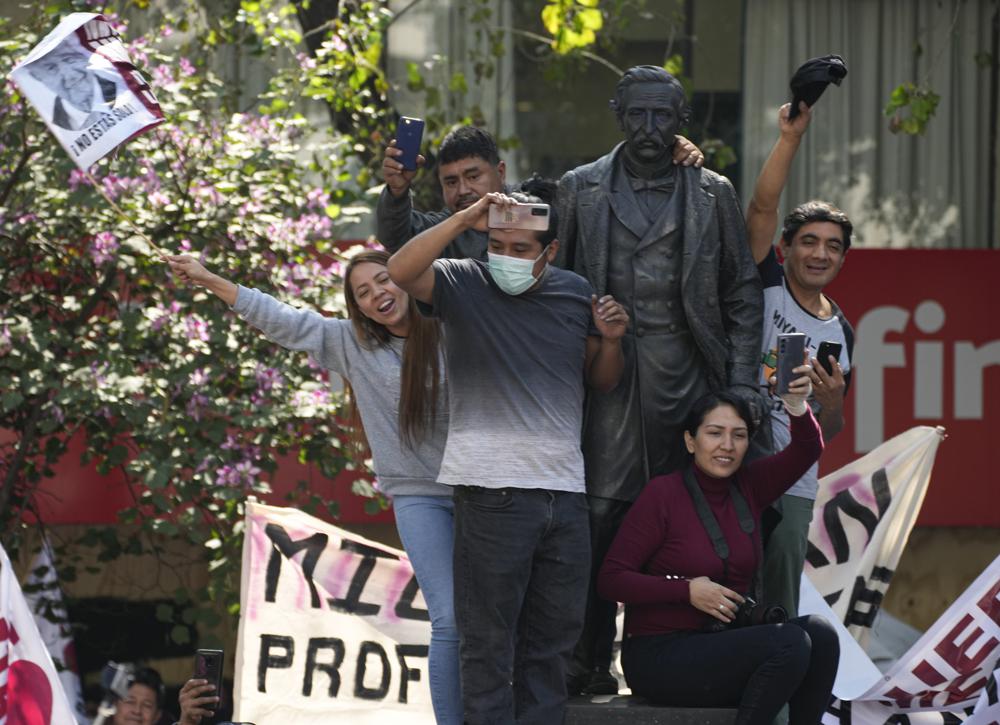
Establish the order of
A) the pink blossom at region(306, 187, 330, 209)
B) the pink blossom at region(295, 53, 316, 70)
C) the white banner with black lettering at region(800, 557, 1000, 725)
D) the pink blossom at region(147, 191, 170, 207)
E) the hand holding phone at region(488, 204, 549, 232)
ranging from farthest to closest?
the pink blossom at region(295, 53, 316, 70) → the pink blossom at region(306, 187, 330, 209) → the pink blossom at region(147, 191, 170, 207) → the white banner with black lettering at region(800, 557, 1000, 725) → the hand holding phone at region(488, 204, 549, 232)

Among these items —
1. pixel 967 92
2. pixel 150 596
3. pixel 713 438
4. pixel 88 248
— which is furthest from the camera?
pixel 967 92

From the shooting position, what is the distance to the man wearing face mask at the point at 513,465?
502 cm

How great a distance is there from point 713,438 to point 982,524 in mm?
4875

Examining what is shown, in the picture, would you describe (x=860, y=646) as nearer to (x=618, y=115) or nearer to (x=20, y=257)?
(x=618, y=115)

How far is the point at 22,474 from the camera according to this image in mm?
8164

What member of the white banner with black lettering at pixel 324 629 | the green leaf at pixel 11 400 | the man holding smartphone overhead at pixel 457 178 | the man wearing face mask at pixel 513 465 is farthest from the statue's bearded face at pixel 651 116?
the green leaf at pixel 11 400

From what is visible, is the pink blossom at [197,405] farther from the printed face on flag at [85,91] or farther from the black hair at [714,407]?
the black hair at [714,407]

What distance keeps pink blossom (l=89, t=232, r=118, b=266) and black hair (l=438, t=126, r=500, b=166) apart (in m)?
2.26

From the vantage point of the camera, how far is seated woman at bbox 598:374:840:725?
17.6 ft

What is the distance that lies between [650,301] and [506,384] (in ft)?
2.38

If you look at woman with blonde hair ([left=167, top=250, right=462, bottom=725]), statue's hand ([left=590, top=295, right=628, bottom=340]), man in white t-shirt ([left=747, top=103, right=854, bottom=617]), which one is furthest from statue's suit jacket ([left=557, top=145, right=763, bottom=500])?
woman with blonde hair ([left=167, top=250, right=462, bottom=725])

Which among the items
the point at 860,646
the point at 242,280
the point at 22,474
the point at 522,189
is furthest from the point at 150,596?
the point at 522,189

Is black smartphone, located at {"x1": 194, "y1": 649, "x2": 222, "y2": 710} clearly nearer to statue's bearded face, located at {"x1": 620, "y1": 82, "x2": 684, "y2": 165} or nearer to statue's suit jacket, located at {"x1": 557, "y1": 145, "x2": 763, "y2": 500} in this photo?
statue's suit jacket, located at {"x1": 557, "y1": 145, "x2": 763, "y2": 500}

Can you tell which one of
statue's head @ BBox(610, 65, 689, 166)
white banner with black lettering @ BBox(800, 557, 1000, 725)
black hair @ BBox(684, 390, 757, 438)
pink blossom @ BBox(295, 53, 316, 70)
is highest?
pink blossom @ BBox(295, 53, 316, 70)
